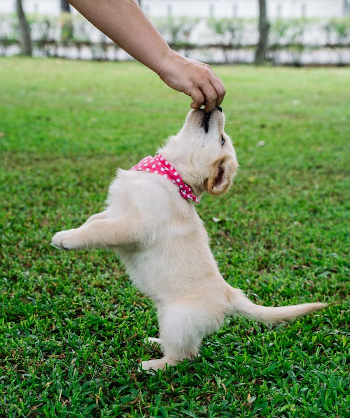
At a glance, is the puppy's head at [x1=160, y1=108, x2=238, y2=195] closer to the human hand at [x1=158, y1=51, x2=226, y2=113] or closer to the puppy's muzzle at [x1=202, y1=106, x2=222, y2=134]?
the puppy's muzzle at [x1=202, y1=106, x2=222, y2=134]

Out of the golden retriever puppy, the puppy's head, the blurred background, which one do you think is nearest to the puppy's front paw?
the golden retriever puppy

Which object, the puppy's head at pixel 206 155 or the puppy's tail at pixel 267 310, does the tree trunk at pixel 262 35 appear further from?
the puppy's tail at pixel 267 310

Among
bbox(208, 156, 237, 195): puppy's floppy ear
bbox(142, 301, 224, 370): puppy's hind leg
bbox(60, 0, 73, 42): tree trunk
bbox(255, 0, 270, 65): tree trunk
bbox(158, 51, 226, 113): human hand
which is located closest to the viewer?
bbox(158, 51, 226, 113): human hand

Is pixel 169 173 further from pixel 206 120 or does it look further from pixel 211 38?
pixel 211 38

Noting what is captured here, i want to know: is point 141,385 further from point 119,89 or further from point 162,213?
point 119,89

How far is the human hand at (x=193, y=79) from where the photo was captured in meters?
2.37

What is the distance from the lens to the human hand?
2365 mm

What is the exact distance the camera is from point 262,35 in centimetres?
2222

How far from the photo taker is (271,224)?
4.64m

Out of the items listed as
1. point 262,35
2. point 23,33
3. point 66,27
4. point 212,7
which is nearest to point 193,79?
point 262,35

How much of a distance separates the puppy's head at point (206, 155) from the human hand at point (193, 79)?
0.25m

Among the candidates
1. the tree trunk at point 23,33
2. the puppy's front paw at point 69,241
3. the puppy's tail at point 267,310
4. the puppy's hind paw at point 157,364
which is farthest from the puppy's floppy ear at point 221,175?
the tree trunk at point 23,33

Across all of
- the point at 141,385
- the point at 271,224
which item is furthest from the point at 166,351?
the point at 271,224

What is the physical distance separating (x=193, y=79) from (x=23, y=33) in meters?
21.8
